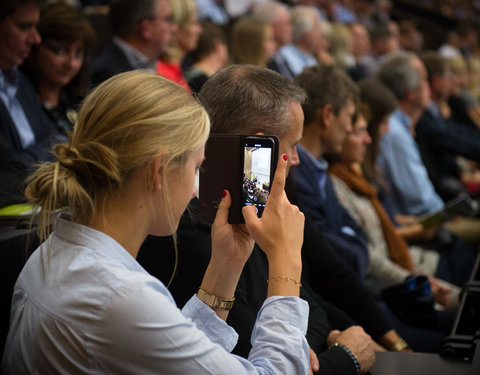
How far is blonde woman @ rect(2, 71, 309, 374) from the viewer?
0.91 m

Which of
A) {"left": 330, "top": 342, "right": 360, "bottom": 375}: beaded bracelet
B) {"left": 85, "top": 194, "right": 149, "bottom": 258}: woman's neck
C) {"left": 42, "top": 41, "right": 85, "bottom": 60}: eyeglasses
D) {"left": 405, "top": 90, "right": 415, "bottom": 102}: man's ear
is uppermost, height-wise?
{"left": 85, "top": 194, "right": 149, "bottom": 258}: woman's neck

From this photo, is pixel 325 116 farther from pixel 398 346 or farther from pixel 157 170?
pixel 157 170

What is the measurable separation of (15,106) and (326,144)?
3.69 feet

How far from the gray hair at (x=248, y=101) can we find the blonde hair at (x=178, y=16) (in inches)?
86.4

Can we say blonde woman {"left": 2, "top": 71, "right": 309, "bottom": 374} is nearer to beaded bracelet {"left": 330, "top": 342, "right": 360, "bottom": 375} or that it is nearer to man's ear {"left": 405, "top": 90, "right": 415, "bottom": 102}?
beaded bracelet {"left": 330, "top": 342, "right": 360, "bottom": 375}

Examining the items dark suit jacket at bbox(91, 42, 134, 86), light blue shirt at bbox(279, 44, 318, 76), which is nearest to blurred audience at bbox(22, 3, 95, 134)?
dark suit jacket at bbox(91, 42, 134, 86)

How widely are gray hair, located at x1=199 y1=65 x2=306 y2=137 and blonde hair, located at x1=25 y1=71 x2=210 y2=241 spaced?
1.65 feet

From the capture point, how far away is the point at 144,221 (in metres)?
1.05

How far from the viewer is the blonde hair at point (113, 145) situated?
0.99 m

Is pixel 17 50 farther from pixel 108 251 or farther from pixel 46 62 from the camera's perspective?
pixel 108 251

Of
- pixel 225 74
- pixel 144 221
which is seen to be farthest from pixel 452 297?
pixel 144 221

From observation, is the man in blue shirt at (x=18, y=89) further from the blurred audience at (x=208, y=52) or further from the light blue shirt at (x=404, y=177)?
the light blue shirt at (x=404, y=177)

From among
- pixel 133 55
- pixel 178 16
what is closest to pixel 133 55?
pixel 133 55

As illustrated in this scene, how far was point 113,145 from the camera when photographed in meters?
1.00
